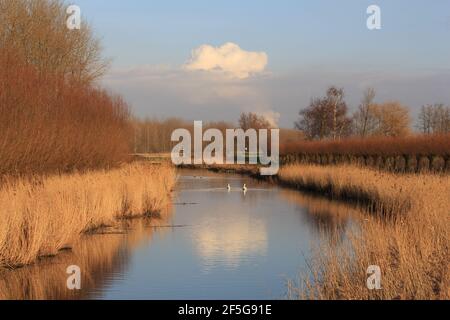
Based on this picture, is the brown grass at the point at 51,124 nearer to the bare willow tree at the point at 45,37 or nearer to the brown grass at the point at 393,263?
the bare willow tree at the point at 45,37

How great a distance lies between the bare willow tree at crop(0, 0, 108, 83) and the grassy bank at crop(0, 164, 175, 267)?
9.22 meters

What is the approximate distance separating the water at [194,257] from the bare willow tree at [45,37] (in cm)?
1120

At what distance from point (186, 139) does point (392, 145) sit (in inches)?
2113

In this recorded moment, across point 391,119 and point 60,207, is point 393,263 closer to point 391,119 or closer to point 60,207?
point 60,207

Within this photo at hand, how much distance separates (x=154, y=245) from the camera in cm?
1331

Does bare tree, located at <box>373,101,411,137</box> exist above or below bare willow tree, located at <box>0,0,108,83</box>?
below

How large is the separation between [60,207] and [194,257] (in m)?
2.80

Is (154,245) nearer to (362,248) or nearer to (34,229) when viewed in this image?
(34,229)

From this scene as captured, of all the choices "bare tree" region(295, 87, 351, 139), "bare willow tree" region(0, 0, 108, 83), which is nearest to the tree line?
"bare tree" region(295, 87, 351, 139)

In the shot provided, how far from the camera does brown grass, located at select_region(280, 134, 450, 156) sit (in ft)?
93.8

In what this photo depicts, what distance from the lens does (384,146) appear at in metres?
33.8

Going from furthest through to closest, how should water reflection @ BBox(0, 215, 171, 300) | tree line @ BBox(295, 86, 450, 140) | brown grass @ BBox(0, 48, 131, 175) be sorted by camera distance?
tree line @ BBox(295, 86, 450, 140)
brown grass @ BBox(0, 48, 131, 175)
water reflection @ BBox(0, 215, 171, 300)

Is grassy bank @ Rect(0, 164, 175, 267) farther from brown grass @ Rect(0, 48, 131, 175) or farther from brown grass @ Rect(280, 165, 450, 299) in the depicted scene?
brown grass @ Rect(280, 165, 450, 299)
